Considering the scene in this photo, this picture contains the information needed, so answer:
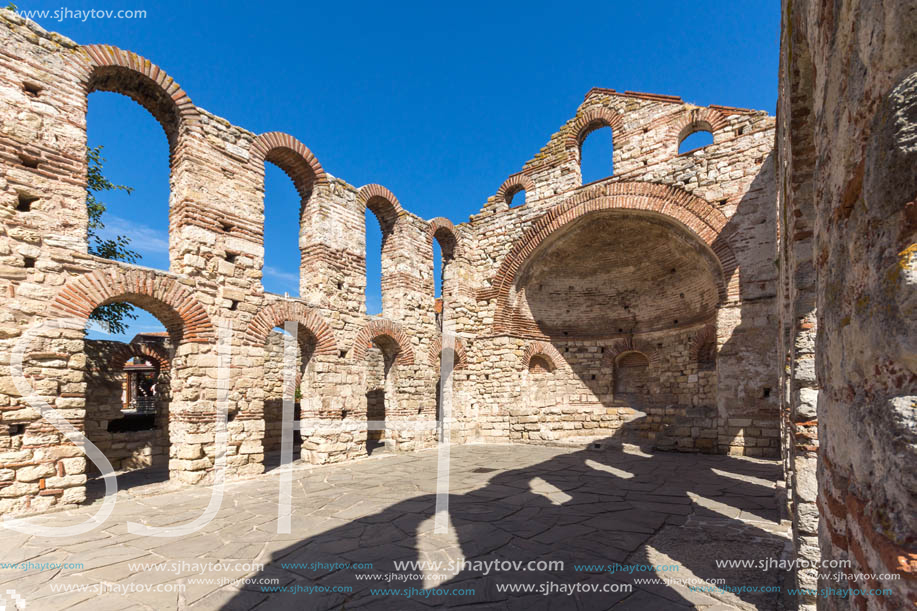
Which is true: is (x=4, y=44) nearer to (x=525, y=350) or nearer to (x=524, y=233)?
(x=524, y=233)

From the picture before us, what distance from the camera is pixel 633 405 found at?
13.2 metres

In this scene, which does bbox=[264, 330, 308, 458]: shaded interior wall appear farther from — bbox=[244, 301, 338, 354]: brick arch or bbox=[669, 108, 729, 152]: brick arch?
bbox=[669, 108, 729, 152]: brick arch

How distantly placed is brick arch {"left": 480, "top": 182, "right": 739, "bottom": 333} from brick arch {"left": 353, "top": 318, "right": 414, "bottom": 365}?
2.97 m

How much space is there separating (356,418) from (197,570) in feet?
18.6

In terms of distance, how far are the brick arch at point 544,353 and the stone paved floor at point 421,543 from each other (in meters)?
5.83

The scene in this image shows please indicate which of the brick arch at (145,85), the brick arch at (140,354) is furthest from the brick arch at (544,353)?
the brick arch at (145,85)

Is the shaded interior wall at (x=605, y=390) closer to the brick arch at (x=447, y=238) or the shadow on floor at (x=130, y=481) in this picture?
the brick arch at (x=447, y=238)

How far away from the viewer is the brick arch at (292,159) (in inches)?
332

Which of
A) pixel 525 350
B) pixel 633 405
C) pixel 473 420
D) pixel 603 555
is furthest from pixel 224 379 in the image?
pixel 633 405

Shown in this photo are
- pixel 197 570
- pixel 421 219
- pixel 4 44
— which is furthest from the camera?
pixel 421 219

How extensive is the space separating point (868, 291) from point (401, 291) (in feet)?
33.6

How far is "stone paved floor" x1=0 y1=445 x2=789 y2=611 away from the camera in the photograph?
3.23 meters

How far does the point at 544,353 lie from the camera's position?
13.1 m

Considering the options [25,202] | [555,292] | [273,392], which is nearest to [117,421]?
[273,392]
